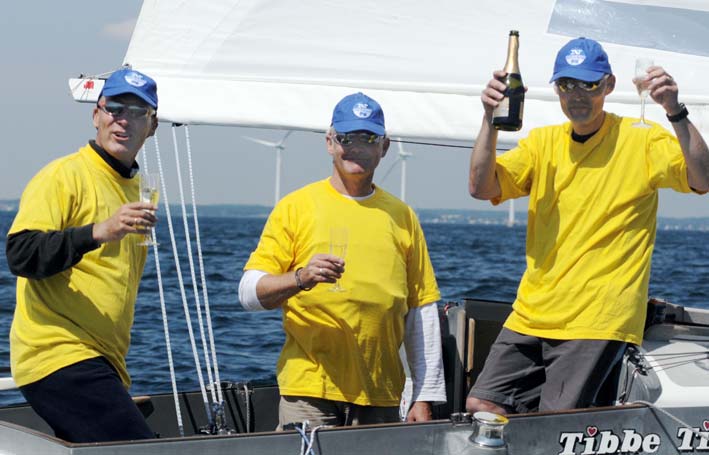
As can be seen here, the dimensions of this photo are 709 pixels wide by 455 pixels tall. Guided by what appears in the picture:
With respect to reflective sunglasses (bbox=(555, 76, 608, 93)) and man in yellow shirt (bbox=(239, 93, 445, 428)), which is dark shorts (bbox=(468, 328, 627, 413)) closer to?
man in yellow shirt (bbox=(239, 93, 445, 428))

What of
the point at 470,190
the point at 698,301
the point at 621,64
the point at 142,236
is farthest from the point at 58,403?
the point at 698,301

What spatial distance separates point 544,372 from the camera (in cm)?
470

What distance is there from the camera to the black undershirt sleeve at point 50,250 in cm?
376

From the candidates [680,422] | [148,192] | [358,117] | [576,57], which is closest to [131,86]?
[148,192]

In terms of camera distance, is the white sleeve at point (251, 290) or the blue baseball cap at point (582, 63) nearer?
the white sleeve at point (251, 290)

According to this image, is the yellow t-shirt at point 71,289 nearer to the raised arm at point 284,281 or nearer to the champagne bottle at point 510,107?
the raised arm at point 284,281

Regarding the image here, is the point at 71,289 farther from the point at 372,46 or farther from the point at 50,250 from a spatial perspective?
the point at 372,46

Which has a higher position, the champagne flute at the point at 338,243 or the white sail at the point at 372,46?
the white sail at the point at 372,46

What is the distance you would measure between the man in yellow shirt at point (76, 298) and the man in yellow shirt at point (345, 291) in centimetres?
58

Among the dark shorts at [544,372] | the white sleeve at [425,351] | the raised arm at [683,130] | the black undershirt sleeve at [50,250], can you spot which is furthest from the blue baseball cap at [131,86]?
the raised arm at [683,130]

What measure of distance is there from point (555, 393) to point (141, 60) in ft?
8.37

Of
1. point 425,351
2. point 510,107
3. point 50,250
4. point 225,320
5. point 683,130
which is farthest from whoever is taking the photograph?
point 225,320

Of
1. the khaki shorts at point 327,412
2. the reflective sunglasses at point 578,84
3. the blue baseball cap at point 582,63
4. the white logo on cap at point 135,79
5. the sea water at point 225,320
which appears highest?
the blue baseball cap at point 582,63

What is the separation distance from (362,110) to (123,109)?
2.96ft
